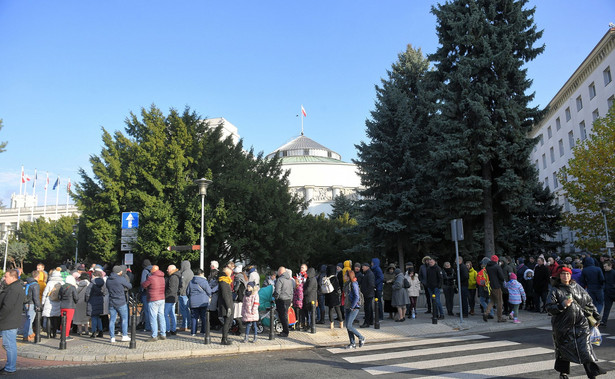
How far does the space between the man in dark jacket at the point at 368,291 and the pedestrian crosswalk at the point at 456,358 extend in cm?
196

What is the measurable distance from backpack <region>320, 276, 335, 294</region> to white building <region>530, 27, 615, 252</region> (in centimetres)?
1974

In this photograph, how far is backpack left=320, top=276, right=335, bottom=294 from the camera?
40.8 feet

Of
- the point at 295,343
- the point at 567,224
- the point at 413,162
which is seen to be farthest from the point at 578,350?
the point at 567,224

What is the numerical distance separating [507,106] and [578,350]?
562 inches

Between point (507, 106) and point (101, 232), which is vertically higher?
point (507, 106)

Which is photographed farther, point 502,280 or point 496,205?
point 496,205

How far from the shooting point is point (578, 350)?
6070mm

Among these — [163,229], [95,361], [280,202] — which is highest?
[280,202]

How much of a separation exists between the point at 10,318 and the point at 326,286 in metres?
7.53

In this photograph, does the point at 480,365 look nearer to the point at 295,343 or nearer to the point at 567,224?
the point at 295,343

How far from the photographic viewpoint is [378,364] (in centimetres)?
812

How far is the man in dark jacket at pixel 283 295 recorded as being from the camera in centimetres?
1122

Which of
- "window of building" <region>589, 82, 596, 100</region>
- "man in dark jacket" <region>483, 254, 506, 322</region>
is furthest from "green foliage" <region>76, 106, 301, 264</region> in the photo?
"window of building" <region>589, 82, 596, 100</region>

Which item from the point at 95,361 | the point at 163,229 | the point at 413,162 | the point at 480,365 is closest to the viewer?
the point at 480,365
